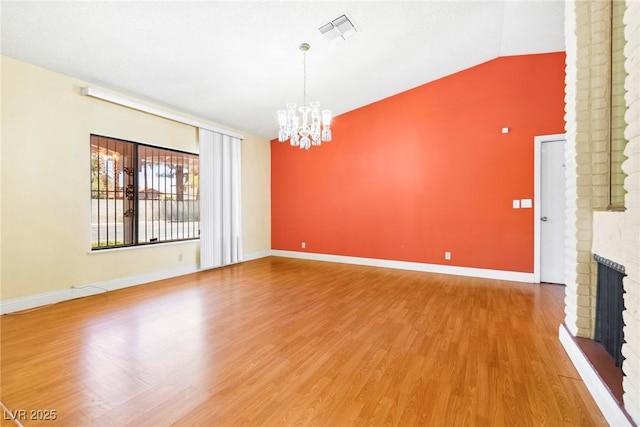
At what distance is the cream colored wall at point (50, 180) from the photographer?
316cm

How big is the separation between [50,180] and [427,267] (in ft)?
19.1

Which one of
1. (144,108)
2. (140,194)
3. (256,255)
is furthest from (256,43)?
(256,255)

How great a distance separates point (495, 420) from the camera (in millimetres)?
1549

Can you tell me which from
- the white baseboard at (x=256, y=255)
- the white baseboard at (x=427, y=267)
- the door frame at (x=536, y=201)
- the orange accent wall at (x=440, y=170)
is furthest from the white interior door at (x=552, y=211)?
the white baseboard at (x=256, y=255)

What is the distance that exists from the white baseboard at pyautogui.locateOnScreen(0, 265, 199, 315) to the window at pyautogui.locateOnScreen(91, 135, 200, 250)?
542 millimetres

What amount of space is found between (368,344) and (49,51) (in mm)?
4676

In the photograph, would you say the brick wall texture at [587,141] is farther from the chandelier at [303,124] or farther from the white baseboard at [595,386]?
the chandelier at [303,124]

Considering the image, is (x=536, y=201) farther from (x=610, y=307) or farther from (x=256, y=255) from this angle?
(x=256, y=255)

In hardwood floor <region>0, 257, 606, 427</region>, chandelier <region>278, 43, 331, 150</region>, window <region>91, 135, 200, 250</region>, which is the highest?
chandelier <region>278, 43, 331, 150</region>

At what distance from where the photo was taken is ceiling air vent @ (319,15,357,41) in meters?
3.25

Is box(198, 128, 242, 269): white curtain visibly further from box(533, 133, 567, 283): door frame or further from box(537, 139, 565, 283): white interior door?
box(537, 139, 565, 283): white interior door

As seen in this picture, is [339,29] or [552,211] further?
A: [552,211]

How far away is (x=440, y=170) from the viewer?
5008 mm

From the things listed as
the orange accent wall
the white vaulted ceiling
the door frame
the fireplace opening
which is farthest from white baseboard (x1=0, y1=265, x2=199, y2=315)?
the door frame
